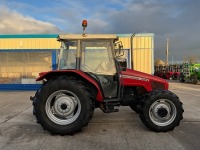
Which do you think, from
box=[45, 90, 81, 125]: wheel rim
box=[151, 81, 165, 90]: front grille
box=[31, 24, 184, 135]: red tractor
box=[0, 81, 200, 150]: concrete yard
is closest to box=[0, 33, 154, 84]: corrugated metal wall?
box=[0, 81, 200, 150]: concrete yard

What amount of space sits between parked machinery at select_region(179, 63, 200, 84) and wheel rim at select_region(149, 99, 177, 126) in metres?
21.0

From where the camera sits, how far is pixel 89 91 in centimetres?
616

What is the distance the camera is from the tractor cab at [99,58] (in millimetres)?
6379

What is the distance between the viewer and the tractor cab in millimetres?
6379

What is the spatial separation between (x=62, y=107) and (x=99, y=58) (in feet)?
4.72

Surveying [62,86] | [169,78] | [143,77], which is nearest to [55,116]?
[62,86]

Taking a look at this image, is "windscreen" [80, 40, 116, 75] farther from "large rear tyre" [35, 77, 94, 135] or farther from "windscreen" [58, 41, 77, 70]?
"large rear tyre" [35, 77, 94, 135]

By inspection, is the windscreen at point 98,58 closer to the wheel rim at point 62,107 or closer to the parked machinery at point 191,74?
the wheel rim at point 62,107

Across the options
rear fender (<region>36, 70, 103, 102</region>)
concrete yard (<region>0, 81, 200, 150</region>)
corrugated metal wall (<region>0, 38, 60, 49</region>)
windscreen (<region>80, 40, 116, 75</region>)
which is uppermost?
corrugated metal wall (<region>0, 38, 60, 49</region>)

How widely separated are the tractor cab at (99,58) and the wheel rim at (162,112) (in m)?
0.93

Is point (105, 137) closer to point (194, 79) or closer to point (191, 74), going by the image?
point (194, 79)

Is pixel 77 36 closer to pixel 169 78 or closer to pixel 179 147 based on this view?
pixel 179 147

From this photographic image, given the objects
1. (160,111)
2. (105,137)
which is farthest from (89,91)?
(160,111)

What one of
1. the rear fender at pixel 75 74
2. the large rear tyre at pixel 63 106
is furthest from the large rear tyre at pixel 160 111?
the large rear tyre at pixel 63 106
